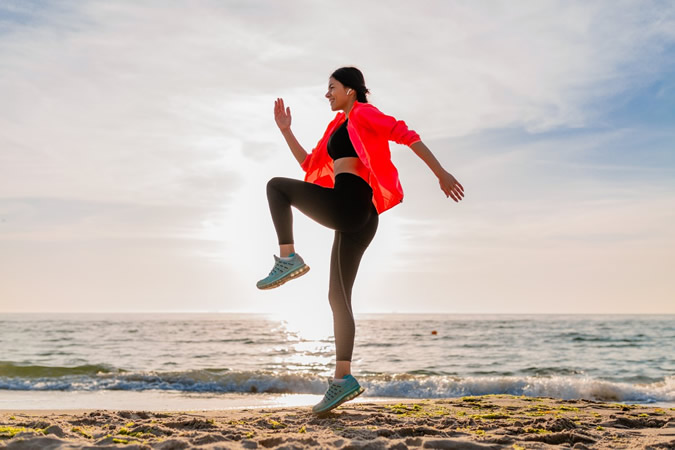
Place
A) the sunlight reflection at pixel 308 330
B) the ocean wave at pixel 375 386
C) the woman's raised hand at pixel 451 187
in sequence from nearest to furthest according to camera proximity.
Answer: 1. the woman's raised hand at pixel 451 187
2. the ocean wave at pixel 375 386
3. the sunlight reflection at pixel 308 330

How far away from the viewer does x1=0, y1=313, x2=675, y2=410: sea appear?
32.8 feet

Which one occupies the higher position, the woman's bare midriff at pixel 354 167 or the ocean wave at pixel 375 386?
the woman's bare midriff at pixel 354 167

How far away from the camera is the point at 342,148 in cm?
419

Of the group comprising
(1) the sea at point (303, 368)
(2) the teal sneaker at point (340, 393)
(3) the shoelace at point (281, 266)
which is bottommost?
(1) the sea at point (303, 368)

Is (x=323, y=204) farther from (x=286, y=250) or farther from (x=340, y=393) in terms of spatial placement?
(x=340, y=393)

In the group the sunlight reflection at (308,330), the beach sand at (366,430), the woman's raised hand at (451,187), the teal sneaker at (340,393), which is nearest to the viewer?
the beach sand at (366,430)

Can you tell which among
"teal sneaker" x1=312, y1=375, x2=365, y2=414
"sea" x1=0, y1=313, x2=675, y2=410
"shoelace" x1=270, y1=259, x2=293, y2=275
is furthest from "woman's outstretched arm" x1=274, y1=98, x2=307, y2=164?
"sea" x1=0, y1=313, x2=675, y2=410

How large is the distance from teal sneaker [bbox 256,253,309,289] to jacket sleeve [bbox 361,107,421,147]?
1.08 m

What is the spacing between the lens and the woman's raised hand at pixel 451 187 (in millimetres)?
3730

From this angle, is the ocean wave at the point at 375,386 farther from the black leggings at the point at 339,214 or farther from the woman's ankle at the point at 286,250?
the woman's ankle at the point at 286,250

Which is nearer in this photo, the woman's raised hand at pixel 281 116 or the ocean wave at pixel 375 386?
the woman's raised hand at pixel 281 116

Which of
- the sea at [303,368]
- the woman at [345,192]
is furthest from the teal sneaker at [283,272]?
the sea at [303,368]

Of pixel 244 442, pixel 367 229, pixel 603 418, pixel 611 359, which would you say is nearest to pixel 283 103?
pixel 367 229

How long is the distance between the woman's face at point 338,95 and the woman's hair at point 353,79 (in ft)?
0.11
